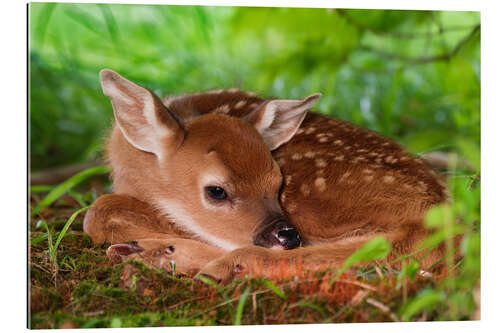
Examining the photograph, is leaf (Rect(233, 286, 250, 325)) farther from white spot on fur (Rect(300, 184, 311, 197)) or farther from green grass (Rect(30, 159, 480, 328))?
white spot on fur (Rect(300, 184, 311, 197))

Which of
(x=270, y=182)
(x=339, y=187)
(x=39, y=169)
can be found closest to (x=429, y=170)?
(x=339, y=187)

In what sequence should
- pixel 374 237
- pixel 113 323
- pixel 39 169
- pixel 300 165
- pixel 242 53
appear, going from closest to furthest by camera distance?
pixel 113 323
pixel 374 237
pixel 300 165
pixel 242 53
pixel 39 169

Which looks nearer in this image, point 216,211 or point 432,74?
point 216,211

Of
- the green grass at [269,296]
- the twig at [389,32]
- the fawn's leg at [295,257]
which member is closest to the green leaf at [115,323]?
the green grass at [269,296]

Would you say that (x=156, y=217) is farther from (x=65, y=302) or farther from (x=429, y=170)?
(x=429, y=170)

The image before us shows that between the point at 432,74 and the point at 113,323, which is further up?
the point at 432,74

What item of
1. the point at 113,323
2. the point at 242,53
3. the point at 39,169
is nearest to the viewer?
the point at 113,323

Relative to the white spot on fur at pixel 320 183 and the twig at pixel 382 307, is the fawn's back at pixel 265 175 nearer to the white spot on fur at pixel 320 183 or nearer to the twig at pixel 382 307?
the white spot on fur at pixel 320 183

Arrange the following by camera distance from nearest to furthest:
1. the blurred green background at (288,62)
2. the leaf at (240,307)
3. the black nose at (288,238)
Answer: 1. the leaf at (240,307)
2. the black nose at (288,238)
3. the blurred green background at (288,62)
